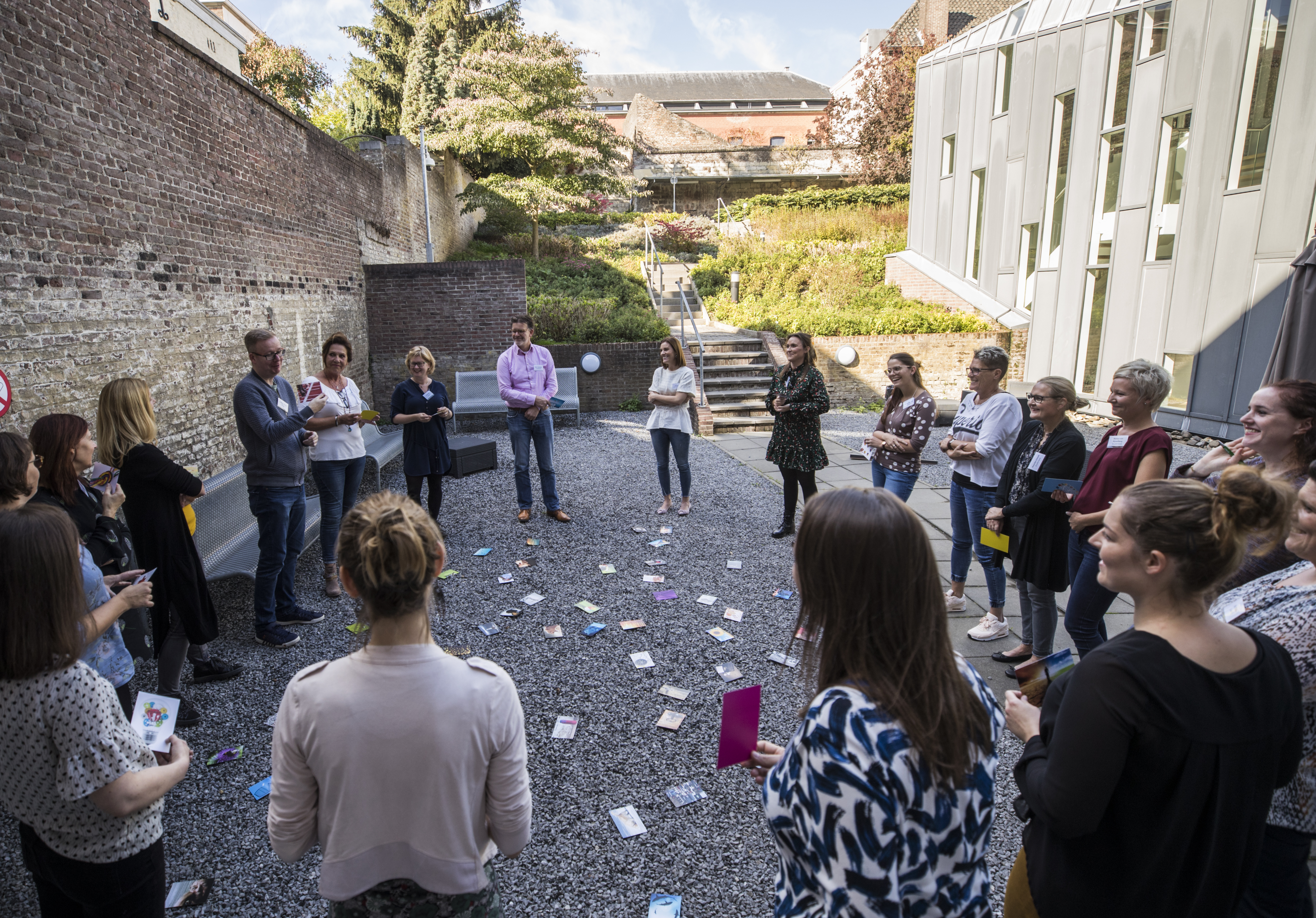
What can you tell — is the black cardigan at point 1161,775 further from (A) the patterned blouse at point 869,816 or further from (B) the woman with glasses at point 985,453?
(B) the woman with glasses at point 985,453

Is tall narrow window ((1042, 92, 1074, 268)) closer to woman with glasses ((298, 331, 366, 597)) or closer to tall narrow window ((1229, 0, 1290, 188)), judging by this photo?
tall narrow window ((1229, 0, 1290, 188))

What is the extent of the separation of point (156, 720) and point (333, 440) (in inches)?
129

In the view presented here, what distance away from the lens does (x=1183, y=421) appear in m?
10.5

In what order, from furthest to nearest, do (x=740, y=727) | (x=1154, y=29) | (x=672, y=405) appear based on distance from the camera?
(x=1154, y=29) → (x=672, y=405) → (x=740, y=727)

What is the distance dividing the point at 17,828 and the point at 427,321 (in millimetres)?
10496

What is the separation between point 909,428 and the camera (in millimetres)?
5098

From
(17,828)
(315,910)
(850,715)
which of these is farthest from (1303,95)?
(17,828)

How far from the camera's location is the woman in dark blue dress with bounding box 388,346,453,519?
597 cm

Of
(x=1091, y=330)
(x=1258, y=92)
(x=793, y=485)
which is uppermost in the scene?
(x=1258, y=92)

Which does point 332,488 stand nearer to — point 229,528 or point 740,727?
point 229,528

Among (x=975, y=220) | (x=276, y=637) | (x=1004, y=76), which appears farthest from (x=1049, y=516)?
(x=1004, y=76)

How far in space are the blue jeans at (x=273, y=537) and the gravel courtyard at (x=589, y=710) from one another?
28cm

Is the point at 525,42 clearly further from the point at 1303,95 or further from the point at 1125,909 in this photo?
the point at 1125,909

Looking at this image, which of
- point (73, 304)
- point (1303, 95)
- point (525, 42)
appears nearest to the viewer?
point (73, 304)
